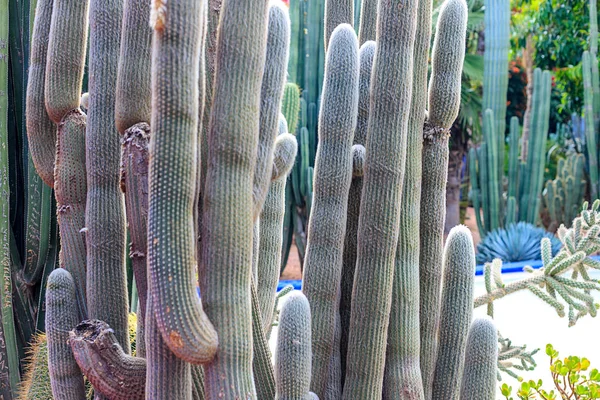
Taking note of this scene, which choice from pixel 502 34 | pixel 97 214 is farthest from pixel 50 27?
pixel 502 34

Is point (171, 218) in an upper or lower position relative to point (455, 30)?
lower

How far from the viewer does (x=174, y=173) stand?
72.2 inches

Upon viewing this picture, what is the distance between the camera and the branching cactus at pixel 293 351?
2215 mm

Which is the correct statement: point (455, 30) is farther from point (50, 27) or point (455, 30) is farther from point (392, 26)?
point (50, 27)

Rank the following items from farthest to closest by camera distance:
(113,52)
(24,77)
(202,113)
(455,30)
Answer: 1. (24,77)
2. (455,30)
3. (113,52)
4. (202,113)

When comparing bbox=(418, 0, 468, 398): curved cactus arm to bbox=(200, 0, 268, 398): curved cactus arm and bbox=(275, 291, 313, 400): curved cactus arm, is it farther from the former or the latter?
bbox=(200, 0, 268, 398): curved cactus arm

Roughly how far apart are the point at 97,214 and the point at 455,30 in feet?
4.49

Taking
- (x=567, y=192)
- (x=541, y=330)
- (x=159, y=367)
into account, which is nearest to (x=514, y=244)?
(x=567, y=192)

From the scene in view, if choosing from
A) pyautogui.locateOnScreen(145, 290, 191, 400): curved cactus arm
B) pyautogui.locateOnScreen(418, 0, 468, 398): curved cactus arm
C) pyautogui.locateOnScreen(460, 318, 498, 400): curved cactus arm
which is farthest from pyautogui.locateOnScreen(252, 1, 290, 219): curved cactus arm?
pyautogui.locateOnScreen(460, 318, 498, 400): curved cactus arm

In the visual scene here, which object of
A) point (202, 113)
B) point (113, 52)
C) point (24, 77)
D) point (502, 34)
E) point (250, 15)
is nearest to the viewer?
point (250, 15)

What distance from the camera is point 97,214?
7.43 ft

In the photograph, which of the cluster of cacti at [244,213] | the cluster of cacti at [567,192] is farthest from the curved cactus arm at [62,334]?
the cluster of cacti at [567,192]

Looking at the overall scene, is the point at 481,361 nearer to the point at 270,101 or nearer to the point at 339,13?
the point at 270,101

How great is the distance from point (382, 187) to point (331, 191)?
18 cm
